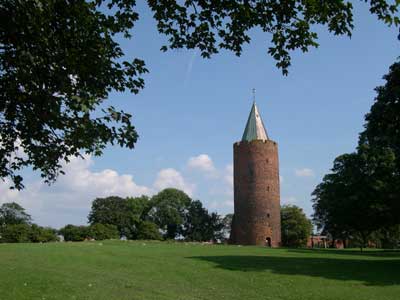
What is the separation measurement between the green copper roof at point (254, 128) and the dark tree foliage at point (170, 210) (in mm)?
33463

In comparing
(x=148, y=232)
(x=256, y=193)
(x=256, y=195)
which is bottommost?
(x=148, y=232)

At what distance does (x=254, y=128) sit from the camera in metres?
56.3

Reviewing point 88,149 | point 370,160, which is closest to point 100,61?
point 88,149

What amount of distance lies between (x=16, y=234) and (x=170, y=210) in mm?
32681

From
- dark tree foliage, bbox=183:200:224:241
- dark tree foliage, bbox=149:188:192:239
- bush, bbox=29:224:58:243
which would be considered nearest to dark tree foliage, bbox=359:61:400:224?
bush, bbox=29:224:58:243

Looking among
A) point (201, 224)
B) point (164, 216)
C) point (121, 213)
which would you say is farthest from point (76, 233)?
point (201, 224)

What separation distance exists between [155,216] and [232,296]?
7496 centimetres

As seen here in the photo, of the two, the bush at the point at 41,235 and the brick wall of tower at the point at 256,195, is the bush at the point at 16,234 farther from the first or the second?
the brick wall of tower at the point at 256,195

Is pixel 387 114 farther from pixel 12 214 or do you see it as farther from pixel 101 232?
pixel 12 214

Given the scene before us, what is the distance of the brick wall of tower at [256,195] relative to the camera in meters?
51.7

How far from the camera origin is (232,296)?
45.1 feet

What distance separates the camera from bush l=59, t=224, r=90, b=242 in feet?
208

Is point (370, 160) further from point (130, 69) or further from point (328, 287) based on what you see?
point (130, 69)

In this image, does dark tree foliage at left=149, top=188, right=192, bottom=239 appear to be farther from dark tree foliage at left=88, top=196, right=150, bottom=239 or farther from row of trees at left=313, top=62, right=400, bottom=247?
row of trees at left=313, top=62, right=400, bottom=247
